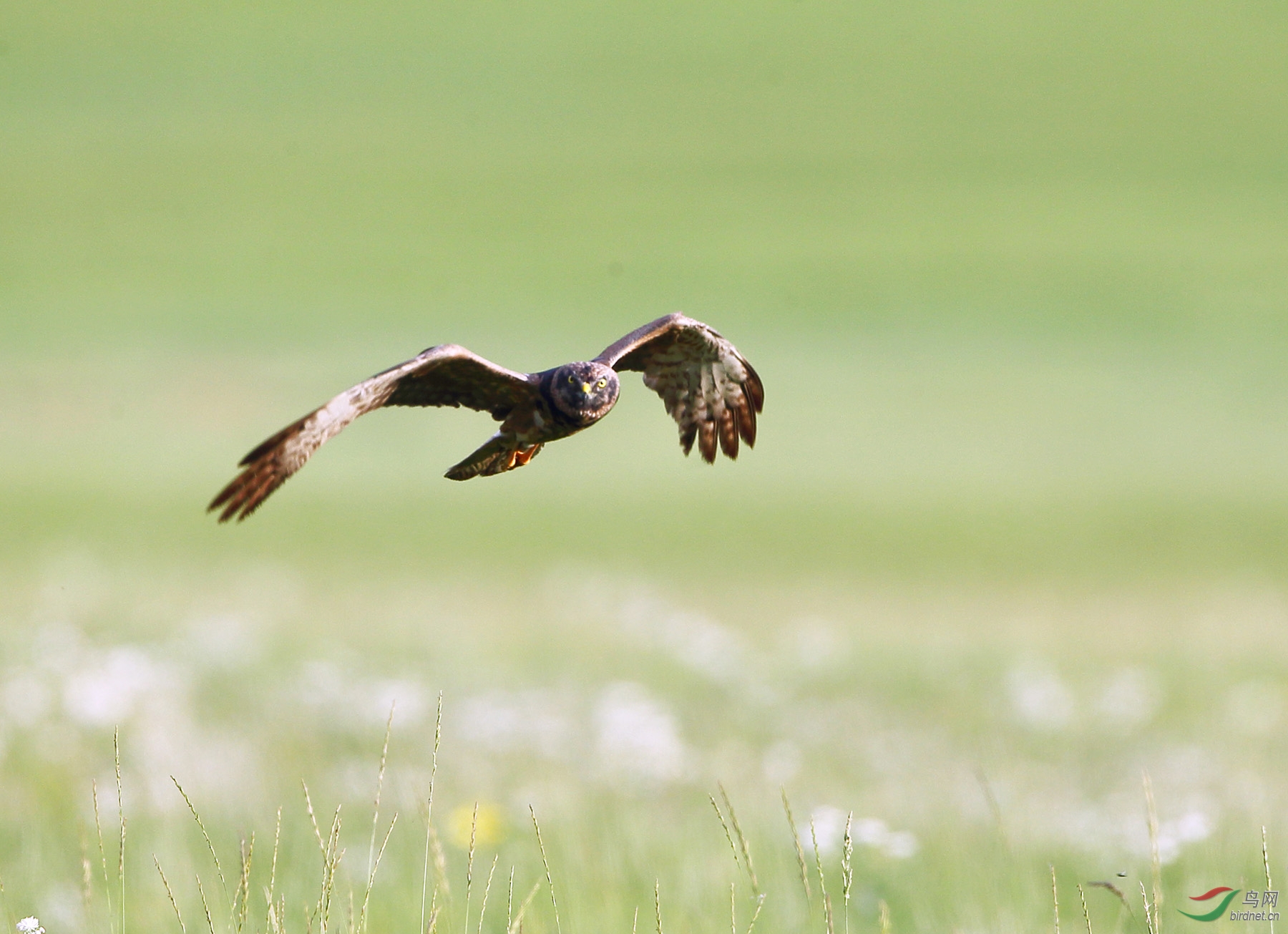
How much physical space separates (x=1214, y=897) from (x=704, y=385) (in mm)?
2714

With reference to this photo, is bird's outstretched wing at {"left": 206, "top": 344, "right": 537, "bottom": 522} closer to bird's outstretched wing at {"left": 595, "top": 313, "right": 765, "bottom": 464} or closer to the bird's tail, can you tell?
the bird's tail

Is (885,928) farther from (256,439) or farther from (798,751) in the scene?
(256,439)

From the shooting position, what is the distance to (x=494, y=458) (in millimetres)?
4137

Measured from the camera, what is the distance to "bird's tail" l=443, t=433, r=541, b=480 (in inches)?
158

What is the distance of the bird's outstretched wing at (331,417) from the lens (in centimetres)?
338

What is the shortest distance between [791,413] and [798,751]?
2366 cm

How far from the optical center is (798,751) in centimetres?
818

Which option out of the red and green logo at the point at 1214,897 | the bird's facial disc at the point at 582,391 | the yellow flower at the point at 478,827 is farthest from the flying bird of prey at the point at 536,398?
the red and green logo at the point at 1214,897

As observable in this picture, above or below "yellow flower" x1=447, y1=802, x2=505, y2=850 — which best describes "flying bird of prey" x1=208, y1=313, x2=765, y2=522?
above

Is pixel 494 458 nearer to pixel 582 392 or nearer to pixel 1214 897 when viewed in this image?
pixel 582 392

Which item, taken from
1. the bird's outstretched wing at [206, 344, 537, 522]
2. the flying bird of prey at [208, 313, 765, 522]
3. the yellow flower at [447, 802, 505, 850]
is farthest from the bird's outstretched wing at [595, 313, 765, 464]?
the yellow flower at [447, 802, 505, 850]

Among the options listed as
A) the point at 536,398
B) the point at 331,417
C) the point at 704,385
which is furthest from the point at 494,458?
the point at 704,385

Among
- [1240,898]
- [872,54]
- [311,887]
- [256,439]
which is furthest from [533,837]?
[872,54]

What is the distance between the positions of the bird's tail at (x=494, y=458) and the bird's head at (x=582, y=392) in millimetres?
276
